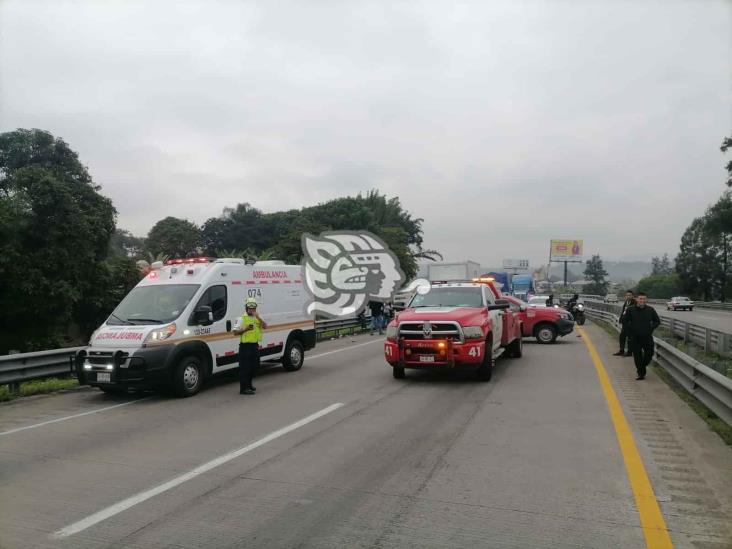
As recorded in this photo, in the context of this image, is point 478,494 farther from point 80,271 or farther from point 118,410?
point 80,271

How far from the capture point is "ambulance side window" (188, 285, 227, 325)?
10.6 meters

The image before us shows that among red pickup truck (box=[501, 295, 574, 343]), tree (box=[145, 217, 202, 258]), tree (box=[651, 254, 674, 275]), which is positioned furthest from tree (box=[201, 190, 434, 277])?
tree (box=[651, 254, 674, 275])

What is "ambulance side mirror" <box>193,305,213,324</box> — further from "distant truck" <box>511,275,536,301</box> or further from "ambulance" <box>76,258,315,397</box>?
"distant truck" <box>511,275,536,301</box>

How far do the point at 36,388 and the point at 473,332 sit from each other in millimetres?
8038

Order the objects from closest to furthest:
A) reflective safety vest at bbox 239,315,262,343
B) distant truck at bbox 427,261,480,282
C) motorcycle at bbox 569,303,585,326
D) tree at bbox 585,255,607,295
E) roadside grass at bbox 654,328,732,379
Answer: roadside grass at bbox 654,328,732,379, reflective safety vest at bbox 239,315,262,343, motorcycle at bbox 569,303,585,326, distant truck at bbox 427,261,480,282, tree at bbox 585,255,607,295

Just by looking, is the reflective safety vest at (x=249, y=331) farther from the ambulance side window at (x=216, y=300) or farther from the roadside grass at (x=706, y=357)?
the roadside grass at (x=706, y=357)

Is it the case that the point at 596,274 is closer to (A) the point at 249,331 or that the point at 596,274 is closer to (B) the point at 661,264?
(B) the point at 661,264

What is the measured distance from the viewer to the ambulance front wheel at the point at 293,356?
12.8m

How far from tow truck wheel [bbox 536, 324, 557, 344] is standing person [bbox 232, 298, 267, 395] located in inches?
459

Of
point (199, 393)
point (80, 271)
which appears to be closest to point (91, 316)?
point (80, 271)

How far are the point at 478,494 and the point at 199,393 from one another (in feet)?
21.4

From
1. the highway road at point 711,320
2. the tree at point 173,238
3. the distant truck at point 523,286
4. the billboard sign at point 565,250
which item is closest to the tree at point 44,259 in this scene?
the highway road at point 711,320

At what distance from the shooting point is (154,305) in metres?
10.4

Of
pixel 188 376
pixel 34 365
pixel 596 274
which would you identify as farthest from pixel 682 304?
pixel 596 274
